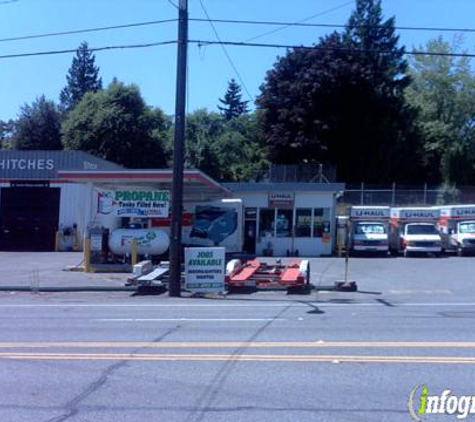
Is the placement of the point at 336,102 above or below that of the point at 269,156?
above

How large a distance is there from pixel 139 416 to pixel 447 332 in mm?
6675

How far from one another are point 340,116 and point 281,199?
19.1 metres

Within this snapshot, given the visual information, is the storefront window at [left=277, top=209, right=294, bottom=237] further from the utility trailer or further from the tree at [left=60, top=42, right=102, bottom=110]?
the tree at [left=60, top=42, right=102, bottom=110]

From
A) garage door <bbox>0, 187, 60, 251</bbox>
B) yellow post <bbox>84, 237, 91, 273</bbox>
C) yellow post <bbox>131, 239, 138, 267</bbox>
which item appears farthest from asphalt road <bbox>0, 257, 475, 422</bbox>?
garage door <bbox>0, 187, 60, 251</bbox>

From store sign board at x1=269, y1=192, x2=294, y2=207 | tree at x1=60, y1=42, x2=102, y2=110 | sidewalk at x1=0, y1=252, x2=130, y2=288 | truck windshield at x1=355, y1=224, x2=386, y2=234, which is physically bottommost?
sidewalk at x1=0, y1=252, x2=130, y2=288

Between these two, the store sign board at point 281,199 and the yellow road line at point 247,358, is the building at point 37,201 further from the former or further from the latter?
the yellow road line at point 247,358

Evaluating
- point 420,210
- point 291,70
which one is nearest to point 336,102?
point 291,70

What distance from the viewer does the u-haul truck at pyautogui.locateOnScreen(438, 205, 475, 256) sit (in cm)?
3900

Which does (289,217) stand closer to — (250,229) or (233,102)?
(250,229)

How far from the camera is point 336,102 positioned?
189 feet

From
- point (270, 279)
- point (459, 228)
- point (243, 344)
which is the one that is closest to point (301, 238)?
point (459, 228)

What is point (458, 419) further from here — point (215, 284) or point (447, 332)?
point (215, 284)

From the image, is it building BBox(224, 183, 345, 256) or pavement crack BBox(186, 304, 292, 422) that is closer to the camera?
pavement crack BBox(186, 304, 292, 422)

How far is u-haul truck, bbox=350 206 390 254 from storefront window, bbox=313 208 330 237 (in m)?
1.46
